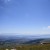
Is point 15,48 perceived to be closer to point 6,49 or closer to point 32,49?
point 6,49

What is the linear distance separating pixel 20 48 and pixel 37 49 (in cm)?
71

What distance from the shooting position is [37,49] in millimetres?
4980

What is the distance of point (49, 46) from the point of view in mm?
5082

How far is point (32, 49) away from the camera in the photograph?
195 inches

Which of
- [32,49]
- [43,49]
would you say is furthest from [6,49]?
[43,49]

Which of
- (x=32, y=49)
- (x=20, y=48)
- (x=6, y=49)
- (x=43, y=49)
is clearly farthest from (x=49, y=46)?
(x=6, y=49)

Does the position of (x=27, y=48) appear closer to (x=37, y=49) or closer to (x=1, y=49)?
(x=37, y=49)

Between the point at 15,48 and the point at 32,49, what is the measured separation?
694 millimetres

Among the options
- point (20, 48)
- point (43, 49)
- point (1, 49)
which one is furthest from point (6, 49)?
point (43, 49)

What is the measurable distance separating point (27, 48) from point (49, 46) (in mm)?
940

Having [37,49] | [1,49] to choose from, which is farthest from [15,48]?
[37,49]

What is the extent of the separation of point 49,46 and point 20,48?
4.02ft

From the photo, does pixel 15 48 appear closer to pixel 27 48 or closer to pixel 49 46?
pixel 27 48

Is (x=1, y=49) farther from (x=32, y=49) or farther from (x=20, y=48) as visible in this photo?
(x=32, y=49)
